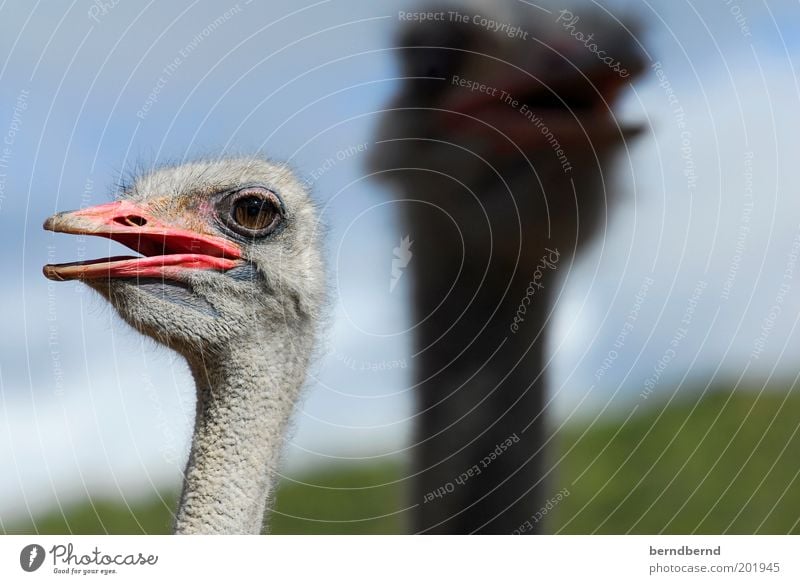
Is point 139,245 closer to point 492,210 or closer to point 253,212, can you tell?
point 253,212

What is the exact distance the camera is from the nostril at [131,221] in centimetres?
192

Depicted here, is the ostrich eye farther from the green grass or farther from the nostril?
the green grass

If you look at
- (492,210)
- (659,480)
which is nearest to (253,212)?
(492,210)

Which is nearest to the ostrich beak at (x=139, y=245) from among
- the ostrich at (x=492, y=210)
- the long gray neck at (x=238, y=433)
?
the long gray neck at (x=238, y=433)

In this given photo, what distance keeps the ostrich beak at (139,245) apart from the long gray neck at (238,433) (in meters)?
0.18

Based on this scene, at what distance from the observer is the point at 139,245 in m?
1.99

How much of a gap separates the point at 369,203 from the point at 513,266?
35cm

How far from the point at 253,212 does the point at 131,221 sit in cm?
23

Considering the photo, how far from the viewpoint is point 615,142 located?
7.91 ft

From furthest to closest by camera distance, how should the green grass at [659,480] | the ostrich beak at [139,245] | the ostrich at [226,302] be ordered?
the green grass at [659,480]
the ostrich at [226,302]
the ostrich beak at [139,245]

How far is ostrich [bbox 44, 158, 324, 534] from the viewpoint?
1.98 metres

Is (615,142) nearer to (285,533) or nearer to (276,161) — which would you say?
(276,161)

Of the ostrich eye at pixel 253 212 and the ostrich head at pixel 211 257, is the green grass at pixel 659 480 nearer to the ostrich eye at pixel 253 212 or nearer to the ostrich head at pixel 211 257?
Answer: the ostrich head at pixel 211 257

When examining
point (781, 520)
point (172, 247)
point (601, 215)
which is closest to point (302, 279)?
point (172, 247)
